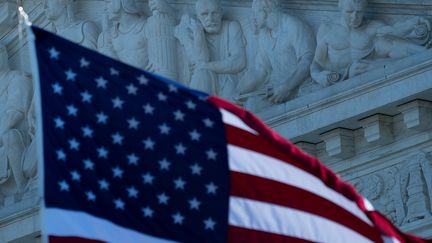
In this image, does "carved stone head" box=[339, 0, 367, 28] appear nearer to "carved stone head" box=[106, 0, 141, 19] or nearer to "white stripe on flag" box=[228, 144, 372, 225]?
"carved stone head" box=[106, 0, 141, 19]

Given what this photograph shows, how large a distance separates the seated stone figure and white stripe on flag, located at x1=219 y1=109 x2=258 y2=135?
25.6 feet

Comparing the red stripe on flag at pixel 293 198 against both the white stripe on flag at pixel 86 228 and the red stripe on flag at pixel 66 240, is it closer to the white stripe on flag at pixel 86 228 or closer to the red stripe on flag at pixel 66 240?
the white stripe on flag at pixel 86 228

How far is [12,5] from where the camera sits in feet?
94.4

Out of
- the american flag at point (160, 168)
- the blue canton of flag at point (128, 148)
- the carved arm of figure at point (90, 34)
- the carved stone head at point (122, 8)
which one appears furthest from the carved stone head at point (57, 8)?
the blue canton of flag at point (128, 148)

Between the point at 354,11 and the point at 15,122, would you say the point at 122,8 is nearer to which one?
the point at 15,122

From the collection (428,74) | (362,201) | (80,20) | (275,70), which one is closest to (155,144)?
(362,201)

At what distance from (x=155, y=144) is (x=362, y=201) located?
5.47ft

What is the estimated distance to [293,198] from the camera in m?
15.9

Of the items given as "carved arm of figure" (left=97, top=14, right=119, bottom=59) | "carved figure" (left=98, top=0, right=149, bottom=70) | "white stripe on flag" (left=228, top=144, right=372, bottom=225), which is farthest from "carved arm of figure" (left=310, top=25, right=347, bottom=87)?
"white stripe on flag" (left=228, top=144, right=372, bottom=225)

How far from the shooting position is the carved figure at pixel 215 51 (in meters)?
25.5

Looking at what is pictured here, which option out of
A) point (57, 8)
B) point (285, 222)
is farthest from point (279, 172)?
point (57, 8)

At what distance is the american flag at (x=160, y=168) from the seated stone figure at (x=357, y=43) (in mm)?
7793

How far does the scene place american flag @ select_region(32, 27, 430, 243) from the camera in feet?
49.6

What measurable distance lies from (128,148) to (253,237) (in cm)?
105
